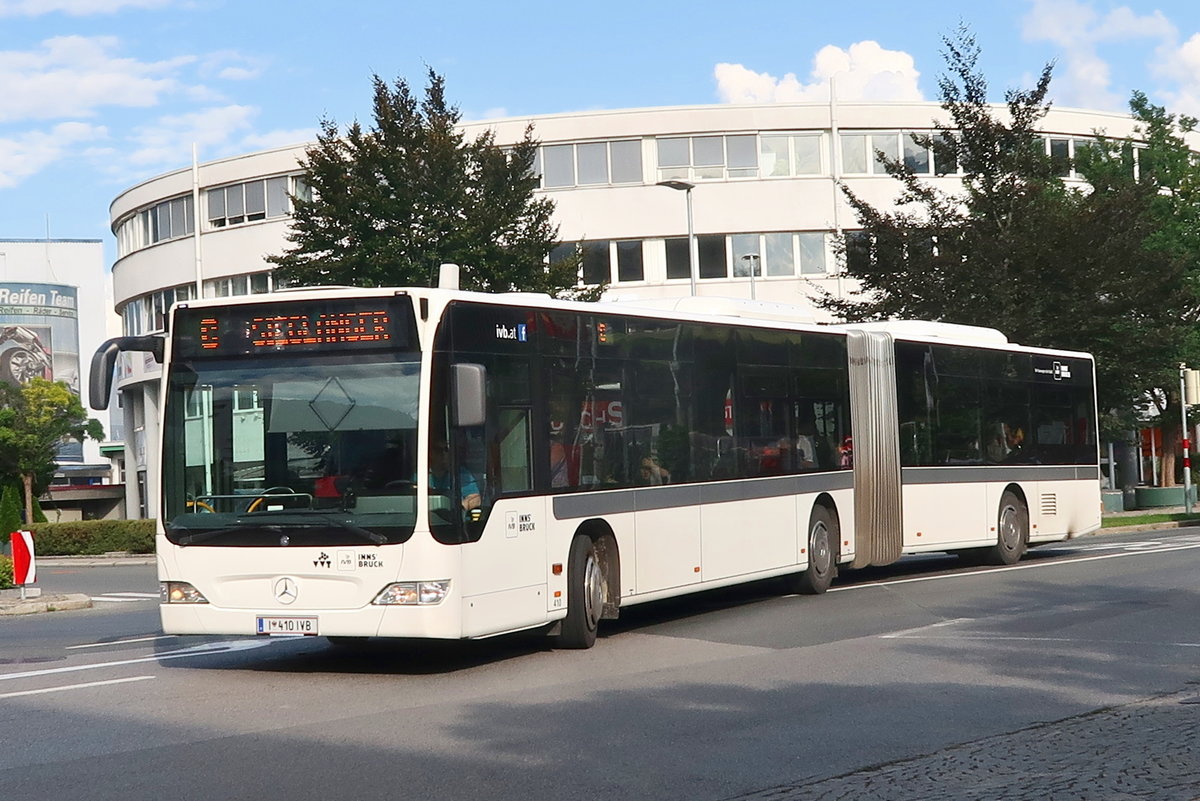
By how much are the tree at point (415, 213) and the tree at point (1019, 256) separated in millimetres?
7352

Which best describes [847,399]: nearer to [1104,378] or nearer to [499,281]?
[499,281]

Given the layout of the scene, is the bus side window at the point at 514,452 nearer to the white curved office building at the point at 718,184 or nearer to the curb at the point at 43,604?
the curb at the point at 43,604

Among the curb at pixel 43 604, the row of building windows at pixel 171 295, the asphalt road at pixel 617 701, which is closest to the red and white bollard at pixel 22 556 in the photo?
the curb at pixel 43 604

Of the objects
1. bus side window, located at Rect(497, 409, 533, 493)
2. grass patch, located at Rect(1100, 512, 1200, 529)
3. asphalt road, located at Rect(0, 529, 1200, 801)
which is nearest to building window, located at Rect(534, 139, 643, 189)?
grass patch, located at Rect(1100, 512, 1200, 529)

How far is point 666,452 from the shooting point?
49.8 ft

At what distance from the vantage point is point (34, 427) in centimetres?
8556

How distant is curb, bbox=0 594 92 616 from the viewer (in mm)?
21203

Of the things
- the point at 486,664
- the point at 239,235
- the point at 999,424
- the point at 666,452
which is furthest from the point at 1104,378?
the point at 239,235

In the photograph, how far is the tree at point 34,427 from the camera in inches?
2938

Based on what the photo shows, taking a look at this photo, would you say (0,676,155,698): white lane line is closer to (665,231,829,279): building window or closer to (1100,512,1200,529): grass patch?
(1100,512,1200,529): grass patch

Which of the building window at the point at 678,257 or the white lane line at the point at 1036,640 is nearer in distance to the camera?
the white lane line at the point at 1036,640

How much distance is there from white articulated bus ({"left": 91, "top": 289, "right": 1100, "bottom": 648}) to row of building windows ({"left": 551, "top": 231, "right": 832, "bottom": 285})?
3497cm

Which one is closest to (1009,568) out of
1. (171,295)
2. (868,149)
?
(868,149)

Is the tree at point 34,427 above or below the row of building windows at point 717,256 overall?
below
